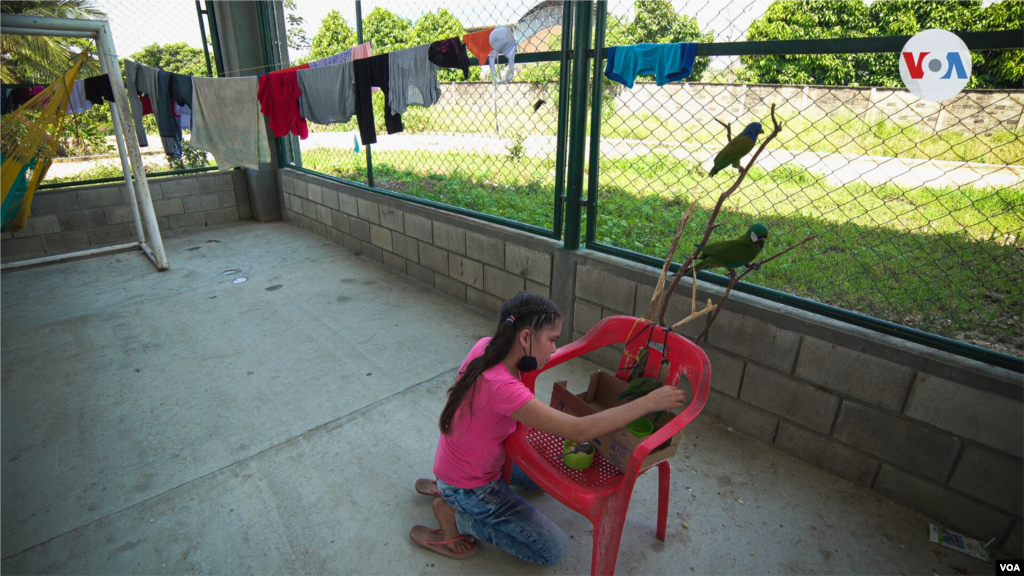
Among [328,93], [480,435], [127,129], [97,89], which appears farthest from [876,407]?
[97,89]

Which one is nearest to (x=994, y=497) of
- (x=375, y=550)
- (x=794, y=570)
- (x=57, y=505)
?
(x=794, y=570)

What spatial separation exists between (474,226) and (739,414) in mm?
2148

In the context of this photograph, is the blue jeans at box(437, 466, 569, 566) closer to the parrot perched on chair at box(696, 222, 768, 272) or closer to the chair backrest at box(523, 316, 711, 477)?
the chair backrest at box(523, 316, 711, 477)

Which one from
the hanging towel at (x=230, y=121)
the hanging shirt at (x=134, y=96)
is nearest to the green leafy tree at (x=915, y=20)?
A: the hanging towel at (x=230, y=121)

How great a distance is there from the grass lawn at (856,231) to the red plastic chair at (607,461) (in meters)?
1.13

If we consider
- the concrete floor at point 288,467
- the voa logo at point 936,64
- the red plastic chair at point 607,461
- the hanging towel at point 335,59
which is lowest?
the concrete floor at point 288,467

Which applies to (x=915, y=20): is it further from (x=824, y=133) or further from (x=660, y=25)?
(x=660, y=25)

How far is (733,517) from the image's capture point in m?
2.08

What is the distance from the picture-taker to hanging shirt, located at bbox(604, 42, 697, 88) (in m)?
2.33

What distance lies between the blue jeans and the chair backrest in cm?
43

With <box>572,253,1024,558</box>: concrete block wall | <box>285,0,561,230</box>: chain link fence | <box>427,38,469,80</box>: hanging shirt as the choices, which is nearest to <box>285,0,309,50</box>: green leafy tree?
<box>285,0,561,230</box>: chain link fence

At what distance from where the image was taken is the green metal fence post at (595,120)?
2.75 metres

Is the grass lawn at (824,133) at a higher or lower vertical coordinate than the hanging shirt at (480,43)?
lower

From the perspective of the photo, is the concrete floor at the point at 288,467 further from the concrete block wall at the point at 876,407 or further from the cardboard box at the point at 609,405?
the cardboard box at the point at 609,405
